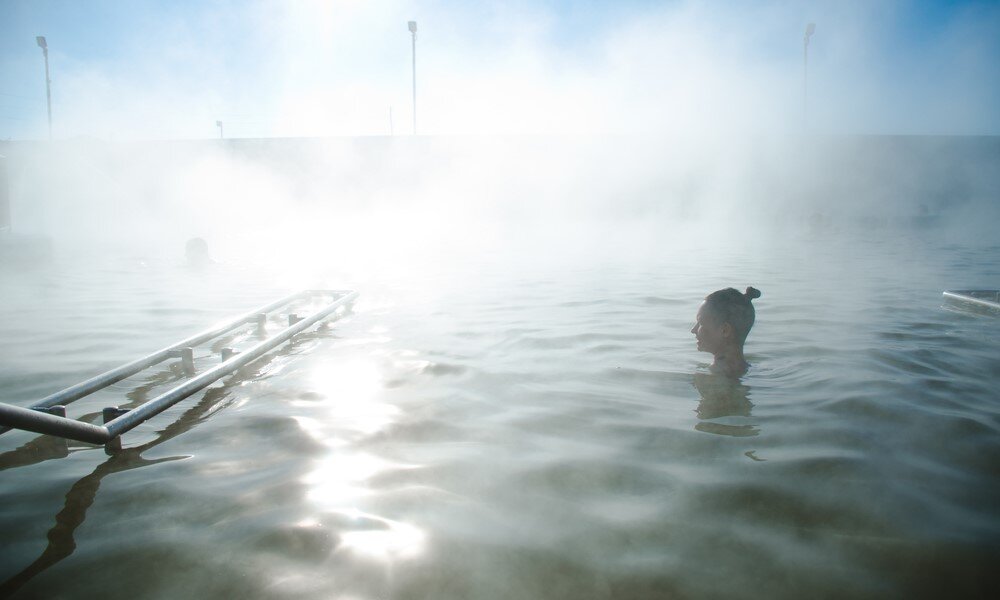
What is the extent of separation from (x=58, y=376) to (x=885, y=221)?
71.9 ft

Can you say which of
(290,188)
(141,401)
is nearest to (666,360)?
(141,401)

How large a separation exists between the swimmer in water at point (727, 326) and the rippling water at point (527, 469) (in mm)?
147

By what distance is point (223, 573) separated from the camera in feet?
4.82

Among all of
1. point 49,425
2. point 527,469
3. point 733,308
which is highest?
point 733,308

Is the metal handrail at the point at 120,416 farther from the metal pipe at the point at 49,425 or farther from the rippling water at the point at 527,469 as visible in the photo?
the rippling water at the point at 527,469

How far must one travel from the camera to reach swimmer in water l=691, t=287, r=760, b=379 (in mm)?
3180

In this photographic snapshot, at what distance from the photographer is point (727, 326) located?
3.20 meters

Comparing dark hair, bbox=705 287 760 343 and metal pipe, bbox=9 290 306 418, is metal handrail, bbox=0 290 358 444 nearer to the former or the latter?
metal pipe, bbox=9 290 306 418

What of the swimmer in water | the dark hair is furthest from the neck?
the dark hair

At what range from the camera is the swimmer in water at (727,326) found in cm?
318

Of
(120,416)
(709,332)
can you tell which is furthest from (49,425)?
(709,332)

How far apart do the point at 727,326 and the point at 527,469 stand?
Answer: 1.64 meters

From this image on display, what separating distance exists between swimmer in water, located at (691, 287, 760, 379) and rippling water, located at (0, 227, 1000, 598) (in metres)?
0.15

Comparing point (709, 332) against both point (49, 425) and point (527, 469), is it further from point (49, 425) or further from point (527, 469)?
point (49, 425)
